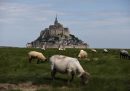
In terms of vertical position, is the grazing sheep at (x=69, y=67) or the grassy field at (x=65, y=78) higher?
the grazing sheep at (x=69, y=67)

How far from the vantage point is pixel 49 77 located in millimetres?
28000

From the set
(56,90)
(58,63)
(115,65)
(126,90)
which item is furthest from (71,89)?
(115,65)

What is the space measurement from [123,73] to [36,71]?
7725 mm

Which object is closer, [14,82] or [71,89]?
[71,89]

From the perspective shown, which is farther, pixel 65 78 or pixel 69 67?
pixel 65 78

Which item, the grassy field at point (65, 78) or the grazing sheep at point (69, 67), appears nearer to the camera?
the grassy field at point (65, 78)

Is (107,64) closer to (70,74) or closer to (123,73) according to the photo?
(123,73)

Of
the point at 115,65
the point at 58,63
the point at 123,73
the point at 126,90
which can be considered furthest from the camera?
the point at 115,65

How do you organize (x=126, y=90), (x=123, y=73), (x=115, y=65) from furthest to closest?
1. (x=115, y=65)
2. (x=123, y=73)
3. (x=126, y=90)

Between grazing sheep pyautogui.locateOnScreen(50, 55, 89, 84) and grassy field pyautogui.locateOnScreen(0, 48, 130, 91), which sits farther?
grazing sheep pyautogui.locateOnScreen(50, 55, 89, 84)

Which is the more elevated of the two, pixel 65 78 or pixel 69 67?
pixel 69 67

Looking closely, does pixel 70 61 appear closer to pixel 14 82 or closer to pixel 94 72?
pixel 14 82

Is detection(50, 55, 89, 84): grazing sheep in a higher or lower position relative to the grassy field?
higher

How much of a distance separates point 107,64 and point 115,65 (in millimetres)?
1016
